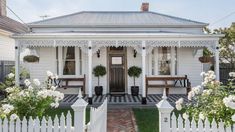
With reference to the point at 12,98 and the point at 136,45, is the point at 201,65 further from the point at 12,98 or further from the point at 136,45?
the point at 12,98

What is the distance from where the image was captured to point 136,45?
13.5m

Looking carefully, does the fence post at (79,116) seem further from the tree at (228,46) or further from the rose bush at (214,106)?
the tree at (228,46)

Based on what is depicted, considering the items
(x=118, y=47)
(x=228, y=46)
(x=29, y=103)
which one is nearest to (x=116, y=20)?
(x=118, y=47)

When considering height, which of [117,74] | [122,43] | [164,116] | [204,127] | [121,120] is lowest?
[121,120]

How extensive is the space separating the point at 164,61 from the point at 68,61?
556 cm

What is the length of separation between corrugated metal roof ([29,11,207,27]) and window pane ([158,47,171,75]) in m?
2.06

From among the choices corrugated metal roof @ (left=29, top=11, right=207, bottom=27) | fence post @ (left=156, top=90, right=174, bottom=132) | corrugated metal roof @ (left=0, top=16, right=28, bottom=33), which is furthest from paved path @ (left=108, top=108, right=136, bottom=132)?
corrugated metal roof @ (left=0, top=16, right=28, bottom=33)

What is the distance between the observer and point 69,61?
53.5ft

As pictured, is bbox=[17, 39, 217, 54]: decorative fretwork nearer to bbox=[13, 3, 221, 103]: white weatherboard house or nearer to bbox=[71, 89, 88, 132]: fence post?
bbox=[13, 3, 221, 103]: white weatherboard house

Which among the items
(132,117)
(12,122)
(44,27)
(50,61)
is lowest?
(132,117)

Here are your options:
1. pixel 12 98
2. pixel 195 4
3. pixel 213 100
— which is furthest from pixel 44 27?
pixel 213 100

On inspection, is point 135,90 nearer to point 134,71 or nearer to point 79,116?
point 134,71

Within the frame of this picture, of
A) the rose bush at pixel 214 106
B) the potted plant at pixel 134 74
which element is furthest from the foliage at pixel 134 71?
the rose bush at pixel 214 106

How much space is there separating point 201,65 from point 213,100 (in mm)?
11580
